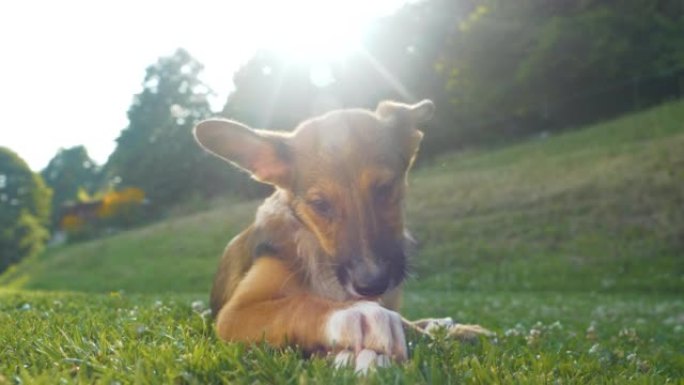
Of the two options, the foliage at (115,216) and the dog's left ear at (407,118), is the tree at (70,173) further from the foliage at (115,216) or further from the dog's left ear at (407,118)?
the dog's left ear at (407,118)

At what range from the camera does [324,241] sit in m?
4.65

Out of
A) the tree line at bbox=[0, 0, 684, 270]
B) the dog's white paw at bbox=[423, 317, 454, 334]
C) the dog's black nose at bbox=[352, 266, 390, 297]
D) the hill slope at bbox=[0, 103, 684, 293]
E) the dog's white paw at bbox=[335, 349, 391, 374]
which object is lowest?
the hill slope at bbox=[0, 103, 684, 293]

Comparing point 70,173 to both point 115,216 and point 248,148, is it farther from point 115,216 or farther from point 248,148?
point 248,148

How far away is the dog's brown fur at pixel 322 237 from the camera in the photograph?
160 inches

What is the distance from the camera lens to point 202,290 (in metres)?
23.8

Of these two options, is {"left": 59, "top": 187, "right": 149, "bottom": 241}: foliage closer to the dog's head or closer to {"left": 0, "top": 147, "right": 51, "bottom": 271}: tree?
{"left": 0, "top": 147, "right": 51, "bottom": 271}: tree

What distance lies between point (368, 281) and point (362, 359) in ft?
2.29

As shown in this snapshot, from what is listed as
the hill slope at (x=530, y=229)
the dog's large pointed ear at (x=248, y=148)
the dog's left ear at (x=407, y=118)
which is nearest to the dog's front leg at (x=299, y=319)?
the dog's large pointed ear at (x=248, y=148)

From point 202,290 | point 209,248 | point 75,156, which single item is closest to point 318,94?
point 209,248

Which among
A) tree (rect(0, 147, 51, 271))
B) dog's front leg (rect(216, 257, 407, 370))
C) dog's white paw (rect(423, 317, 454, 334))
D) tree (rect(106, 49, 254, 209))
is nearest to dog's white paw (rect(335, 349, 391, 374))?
dog's front leg (rect(216, 257, 407, 370))

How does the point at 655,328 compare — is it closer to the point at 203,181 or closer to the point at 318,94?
the point at 203,181

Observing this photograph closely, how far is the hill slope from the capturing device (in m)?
21.4

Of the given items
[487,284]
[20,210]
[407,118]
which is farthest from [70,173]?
[407,118]

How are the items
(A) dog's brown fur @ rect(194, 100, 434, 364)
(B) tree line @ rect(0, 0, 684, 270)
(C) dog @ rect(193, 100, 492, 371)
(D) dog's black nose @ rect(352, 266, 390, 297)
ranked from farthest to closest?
(B) tree line @ rect(0, 0, 684, 270) < (D) dog's black nose @ rect(352, 266, 390, 297) < (A) dog's brown fur @ rect(194, 100, 434, 364) < (C) dog @ rect(193, 100, 492, 371)
